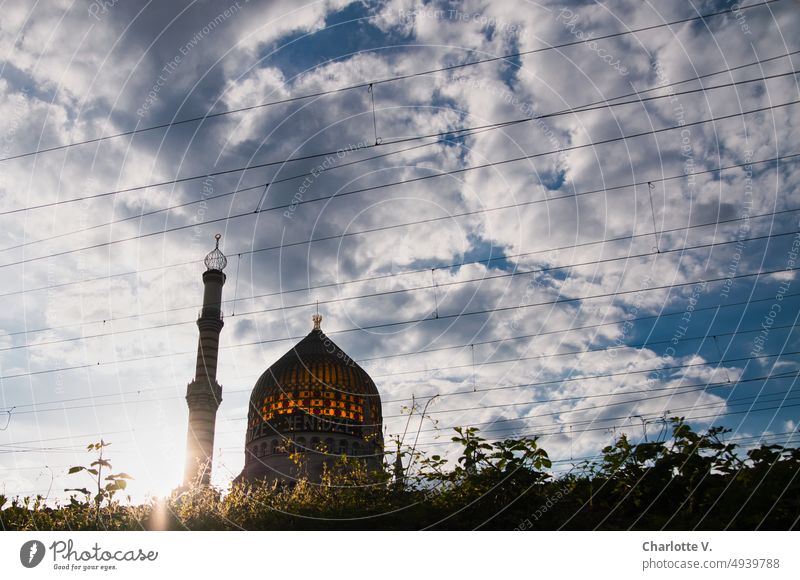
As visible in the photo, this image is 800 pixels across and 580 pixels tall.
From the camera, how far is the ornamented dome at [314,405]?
71.5 metres

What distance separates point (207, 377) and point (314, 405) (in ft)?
41.9

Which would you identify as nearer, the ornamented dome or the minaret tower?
the minaret tower

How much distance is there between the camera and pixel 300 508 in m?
10.7

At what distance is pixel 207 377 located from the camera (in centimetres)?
6556

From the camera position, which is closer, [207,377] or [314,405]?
[207,377]

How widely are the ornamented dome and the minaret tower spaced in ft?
22.9

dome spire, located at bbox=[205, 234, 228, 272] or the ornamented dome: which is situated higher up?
dome spire, located at bbox=[205, 234, 228, 272]

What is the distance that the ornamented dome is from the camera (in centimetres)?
7150

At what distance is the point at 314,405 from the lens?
71.9 m

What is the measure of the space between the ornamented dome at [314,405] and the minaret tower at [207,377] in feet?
22.9

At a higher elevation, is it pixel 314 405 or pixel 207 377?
pixel 207 377
